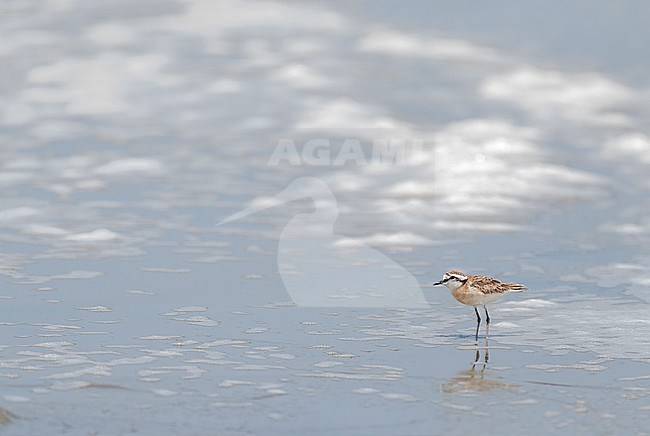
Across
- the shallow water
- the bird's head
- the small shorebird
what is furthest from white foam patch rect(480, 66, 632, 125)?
the bird's head

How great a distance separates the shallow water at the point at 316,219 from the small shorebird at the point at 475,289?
0.15 meters

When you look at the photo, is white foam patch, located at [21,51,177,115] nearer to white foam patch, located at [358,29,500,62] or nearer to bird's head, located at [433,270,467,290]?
white foam patch, located at [358,29,500,62]

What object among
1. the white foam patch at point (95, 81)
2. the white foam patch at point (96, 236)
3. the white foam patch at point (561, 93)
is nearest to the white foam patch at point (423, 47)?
the white foam patch at point (561, 93)

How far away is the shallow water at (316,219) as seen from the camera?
4414 mm

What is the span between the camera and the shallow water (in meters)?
4.41

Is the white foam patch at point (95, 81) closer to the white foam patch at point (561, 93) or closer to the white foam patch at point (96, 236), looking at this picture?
the white foam patch at point (96, 236)

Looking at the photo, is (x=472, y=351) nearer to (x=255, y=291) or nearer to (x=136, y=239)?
(x=255, y=291)

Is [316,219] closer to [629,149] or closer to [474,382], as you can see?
[629,149]

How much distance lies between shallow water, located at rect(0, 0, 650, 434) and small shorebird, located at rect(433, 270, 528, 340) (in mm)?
151

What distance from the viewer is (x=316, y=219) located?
7785 mm

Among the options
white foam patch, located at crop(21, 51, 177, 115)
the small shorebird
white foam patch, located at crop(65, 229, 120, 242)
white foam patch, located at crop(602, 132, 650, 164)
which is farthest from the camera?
white foam patch, located at crop(21, 51, 177, 115)

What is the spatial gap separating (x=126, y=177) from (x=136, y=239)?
1.23 meters

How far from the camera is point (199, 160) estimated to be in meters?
8.50

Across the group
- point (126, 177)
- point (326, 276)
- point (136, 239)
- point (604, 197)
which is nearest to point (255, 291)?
point (326, 276)
